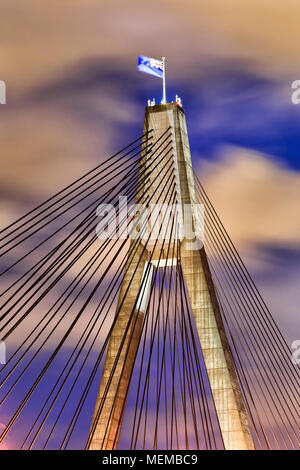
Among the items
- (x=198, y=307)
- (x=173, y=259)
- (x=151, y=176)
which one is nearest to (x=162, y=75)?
(x=151, y=176)

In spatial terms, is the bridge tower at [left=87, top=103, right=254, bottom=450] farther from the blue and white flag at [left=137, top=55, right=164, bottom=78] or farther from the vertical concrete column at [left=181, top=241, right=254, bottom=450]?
the blue and white flag at [left=137, top=55, right=164, bottom=78]

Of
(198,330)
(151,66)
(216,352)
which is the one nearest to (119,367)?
(198,330)

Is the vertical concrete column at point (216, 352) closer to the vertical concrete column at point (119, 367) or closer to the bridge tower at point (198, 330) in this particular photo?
the bridge tower at point (198, 330)

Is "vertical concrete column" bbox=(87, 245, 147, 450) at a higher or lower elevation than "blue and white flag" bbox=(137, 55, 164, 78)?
lower

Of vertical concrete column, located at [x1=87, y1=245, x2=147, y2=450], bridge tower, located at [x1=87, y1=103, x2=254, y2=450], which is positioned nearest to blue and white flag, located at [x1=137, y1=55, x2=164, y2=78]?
bridge tower, located at [x1=87, y1=103, x2=254, y2=450]

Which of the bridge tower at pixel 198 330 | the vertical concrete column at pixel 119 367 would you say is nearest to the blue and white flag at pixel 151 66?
the bridge tower at pixel 198 330
